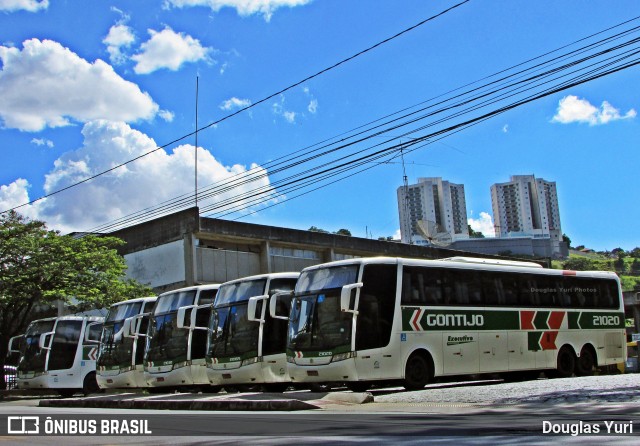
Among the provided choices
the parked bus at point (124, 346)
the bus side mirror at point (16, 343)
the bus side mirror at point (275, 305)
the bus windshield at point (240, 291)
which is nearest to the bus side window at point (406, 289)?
the bus side mirror at point (275, 305)

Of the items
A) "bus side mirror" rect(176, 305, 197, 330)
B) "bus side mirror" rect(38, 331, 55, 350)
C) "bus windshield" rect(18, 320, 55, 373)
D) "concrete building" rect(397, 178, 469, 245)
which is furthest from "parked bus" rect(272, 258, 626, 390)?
"concrete building" rect(397, 178, 469, 245)

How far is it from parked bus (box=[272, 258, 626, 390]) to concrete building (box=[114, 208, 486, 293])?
15673mm

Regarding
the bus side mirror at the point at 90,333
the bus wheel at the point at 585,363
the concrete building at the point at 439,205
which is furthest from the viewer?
the concrete building at the point at 439,205

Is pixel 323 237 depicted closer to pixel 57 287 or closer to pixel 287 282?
pixel 57 287

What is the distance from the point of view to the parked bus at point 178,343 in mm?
21547

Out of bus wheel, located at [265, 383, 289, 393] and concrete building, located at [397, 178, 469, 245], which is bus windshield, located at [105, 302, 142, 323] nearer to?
bus wheel, located at [265, 383, 289, 393]

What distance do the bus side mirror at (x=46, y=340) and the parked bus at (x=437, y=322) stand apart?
13.2m

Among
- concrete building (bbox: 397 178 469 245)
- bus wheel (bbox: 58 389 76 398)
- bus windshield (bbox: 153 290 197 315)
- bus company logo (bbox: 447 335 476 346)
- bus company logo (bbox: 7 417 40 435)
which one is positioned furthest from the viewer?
concrete building (bbox: 397 178 469 245)

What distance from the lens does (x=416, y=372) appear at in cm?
1739

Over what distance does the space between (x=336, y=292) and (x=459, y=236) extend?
61.2 metres

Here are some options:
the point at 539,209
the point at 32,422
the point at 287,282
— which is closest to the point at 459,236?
the point at 539,209

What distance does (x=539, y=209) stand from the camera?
8294 centimetres

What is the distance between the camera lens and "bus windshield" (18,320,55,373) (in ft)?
91.5

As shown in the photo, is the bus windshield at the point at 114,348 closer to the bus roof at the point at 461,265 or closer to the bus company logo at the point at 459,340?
the bus roof at the point at 461,265
